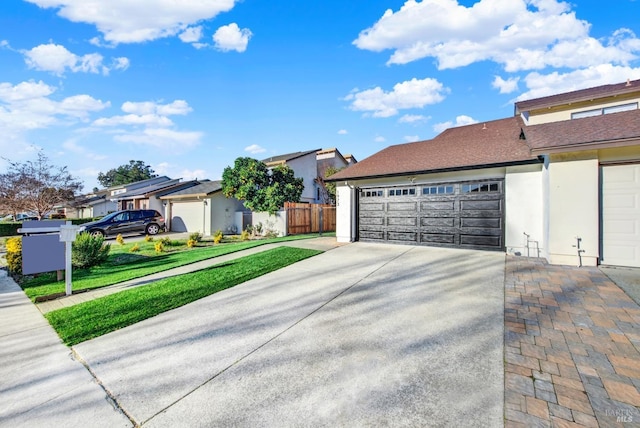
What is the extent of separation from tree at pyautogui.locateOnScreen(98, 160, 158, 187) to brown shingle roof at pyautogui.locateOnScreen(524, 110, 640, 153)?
66896 mm

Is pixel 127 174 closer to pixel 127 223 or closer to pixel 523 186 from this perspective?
pixel 127 223

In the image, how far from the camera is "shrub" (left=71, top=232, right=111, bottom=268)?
8.92m

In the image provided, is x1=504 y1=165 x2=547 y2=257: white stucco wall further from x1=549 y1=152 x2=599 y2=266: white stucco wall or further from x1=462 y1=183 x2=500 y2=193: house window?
x1=549 y1=152 x2=599 y2=266: white stucco wall

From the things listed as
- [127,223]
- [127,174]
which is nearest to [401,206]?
[127,223]

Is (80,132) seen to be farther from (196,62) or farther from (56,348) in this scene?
(56,348)

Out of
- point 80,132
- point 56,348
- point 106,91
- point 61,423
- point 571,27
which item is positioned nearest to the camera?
point 61,423

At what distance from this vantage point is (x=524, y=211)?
816cm

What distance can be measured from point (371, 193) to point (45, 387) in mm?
9978

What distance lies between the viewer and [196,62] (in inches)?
480

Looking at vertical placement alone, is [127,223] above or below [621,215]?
below


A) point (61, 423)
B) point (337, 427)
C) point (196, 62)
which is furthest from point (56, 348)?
point (196, 62)

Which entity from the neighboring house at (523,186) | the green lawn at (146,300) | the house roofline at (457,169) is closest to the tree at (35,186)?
the green lawn at (146,300)

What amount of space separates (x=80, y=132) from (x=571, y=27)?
23.5m

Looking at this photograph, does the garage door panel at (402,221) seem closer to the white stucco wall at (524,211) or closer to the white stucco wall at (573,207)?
the white stucco wall at (524,211)
